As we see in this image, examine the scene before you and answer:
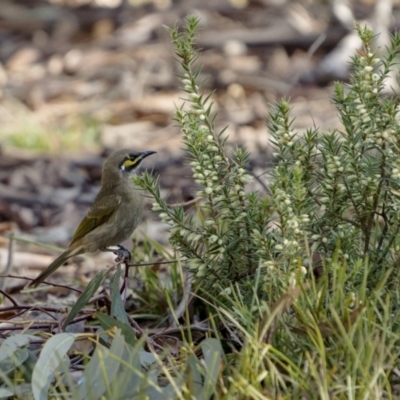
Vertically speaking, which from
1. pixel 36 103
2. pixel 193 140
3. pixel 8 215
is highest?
pixel 193 140

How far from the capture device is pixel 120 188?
18.3ft

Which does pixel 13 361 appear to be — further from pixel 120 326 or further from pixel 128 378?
pixel 128 378

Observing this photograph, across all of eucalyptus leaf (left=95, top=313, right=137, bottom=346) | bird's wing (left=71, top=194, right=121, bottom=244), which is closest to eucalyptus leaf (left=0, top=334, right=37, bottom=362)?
eucalyptus leaf (left=95, top=313, right=137, bottom=346)

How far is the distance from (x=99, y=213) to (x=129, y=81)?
222 inches

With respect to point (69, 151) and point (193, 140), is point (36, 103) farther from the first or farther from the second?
point (193, 140)

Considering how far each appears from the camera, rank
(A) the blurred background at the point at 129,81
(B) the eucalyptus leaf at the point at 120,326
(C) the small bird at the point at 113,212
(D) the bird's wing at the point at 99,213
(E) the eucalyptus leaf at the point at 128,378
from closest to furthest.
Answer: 1. (E) the eucalyptus leaf at the point at 128,378
2. (B) the eucalyptus leaf at the point at 120,326
3. (C) the small bird at the point at 113,212
4. (D) the bird's wing at the point at 99,213
5. (A) the blurred background at the point at 129,81

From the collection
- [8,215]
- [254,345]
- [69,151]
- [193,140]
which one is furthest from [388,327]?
[69,151]

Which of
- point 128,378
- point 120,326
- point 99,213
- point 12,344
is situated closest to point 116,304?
point 120,326

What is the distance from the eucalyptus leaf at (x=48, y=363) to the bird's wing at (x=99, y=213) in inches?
78.7

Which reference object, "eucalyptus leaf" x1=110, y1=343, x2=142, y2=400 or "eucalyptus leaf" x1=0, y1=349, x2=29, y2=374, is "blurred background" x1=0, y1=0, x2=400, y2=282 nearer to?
"eucalyptus leaf" x1=0, y1=349, x2=29, y2=374

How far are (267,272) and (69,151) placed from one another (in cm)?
605

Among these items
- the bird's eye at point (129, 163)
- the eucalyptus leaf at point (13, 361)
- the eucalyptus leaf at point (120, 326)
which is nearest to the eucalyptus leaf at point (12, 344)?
the eucalyptus leaf at point (13, 361)

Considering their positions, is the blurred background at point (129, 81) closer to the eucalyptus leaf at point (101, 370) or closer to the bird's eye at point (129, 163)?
the bird's eye at point (129, 163)

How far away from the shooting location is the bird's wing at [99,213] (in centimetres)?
558
